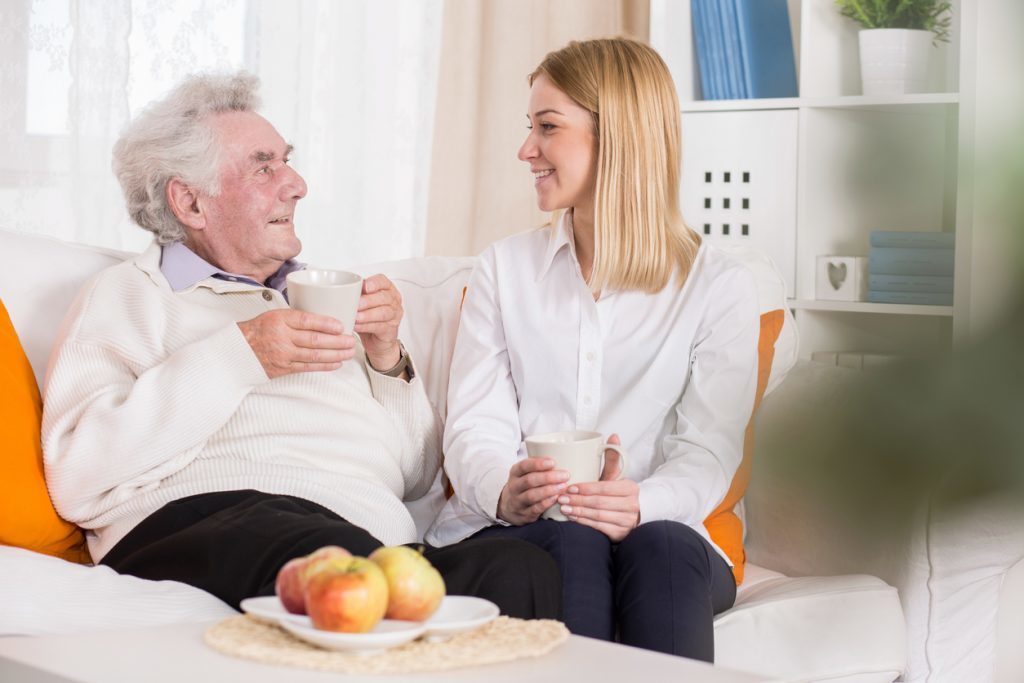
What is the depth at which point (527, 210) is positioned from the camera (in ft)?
10.3

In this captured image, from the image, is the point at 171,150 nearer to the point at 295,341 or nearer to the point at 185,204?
the point at 185,204

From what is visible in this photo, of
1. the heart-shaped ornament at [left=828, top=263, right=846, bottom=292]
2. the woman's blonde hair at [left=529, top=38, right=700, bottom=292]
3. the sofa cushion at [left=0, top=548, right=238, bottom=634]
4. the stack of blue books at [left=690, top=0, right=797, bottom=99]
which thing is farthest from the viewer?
the stack of blue books at [left=690, top=0, right=797, bottom=99]

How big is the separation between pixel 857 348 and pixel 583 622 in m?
1.30

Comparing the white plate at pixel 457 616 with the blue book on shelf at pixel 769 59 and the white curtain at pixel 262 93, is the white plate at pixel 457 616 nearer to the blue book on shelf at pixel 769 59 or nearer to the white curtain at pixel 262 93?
the white curtain at pixel 262 93

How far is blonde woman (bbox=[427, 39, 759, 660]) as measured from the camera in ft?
5.62

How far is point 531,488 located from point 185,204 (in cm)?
76

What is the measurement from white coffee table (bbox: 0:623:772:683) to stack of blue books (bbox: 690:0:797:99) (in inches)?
80.7

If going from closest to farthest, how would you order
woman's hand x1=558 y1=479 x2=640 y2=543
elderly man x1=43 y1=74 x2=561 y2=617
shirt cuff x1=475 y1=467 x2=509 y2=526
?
elderly man x1=43 y1=74 x2=561 y2=617 < woman's hand x1=558 y1=479 x2=640 y2=543 < shirt cuff x1=475 y1=467 x2=509 y2=526

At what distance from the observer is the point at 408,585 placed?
986 mm

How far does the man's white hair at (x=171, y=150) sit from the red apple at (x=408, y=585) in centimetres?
99

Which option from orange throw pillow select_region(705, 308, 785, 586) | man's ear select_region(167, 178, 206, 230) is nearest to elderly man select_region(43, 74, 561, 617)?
man's ear select_region(167, 178, 206, 230)

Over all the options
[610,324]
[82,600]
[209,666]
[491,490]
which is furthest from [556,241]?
[209,666]

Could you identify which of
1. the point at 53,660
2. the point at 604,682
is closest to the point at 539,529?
the point at 604,682

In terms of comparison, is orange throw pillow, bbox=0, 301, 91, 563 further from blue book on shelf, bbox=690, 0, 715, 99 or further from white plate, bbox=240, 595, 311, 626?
blue book on shelf, bbox=690, 0, 715, 99
